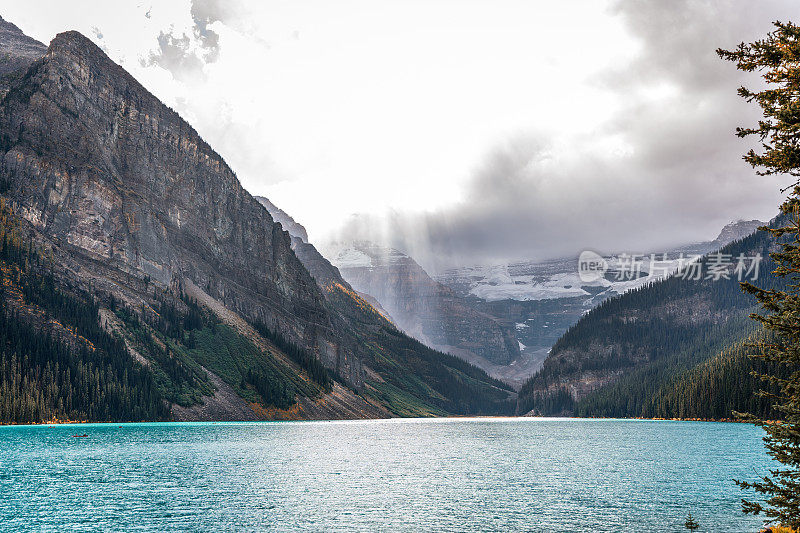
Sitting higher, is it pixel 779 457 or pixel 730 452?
pixel 779 457

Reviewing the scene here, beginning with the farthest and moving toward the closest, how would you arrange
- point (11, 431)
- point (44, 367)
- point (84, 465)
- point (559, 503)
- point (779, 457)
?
point (44, 367)
point (11, 431)
point (84, 465)
point (559, 503)
point (779, 457)

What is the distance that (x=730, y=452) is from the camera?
11156 cm

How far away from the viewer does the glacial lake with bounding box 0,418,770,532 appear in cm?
4925

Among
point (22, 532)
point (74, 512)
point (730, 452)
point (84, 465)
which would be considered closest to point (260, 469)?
point (84, 465)

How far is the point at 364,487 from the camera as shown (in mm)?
68312

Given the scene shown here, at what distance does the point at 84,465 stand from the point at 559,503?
63327 millimetres

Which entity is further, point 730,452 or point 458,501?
point 730,452

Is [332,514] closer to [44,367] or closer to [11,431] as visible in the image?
[11,431]

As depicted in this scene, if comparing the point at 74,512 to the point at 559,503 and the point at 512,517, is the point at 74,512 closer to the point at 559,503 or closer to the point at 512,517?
the point at 512,517

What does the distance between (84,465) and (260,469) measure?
23.6m

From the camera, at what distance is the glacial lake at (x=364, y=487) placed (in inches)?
1939

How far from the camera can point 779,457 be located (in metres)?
23.5

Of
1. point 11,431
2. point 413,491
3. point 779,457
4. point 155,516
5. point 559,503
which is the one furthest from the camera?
point 11,431

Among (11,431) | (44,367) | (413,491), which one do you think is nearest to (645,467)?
(413,491)
